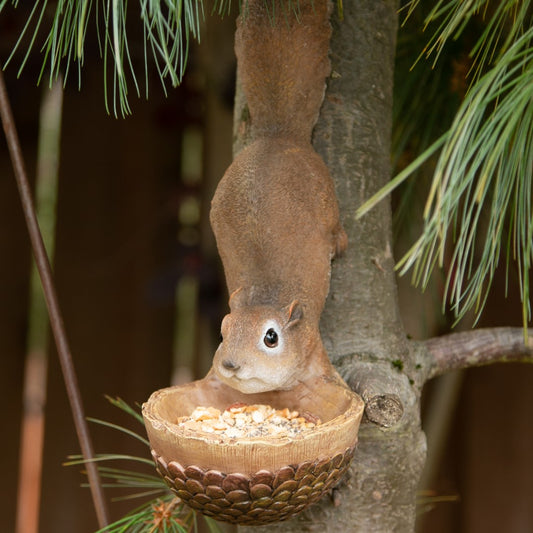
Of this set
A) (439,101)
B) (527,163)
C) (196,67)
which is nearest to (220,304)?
(196,67)

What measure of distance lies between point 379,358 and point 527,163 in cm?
24

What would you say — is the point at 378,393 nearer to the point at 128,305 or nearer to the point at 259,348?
the point at 259,348

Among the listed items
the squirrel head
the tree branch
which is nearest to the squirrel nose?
the squirrel head

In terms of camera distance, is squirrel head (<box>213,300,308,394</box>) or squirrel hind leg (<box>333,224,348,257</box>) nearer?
squirrel head (<box>213,300,308,394</box>)

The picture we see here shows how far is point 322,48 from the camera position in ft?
2.19

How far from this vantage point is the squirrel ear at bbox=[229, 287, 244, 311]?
587 mm

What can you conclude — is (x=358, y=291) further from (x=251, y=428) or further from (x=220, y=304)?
(x=220, y=304)

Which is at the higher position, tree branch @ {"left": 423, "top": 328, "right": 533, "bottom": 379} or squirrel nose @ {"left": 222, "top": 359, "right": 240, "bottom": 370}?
squirrel nose @ {"left": 222, "top": 359, "right": 240, "bottom": 370}

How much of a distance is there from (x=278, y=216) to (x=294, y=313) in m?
0.09

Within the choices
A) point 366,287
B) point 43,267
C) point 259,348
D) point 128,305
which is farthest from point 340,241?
point 128,305

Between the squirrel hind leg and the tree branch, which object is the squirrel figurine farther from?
the tree branch

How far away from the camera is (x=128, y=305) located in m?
1.53

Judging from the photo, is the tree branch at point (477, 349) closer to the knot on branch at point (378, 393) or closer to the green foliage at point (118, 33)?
the knot on branch at point (378, 393)

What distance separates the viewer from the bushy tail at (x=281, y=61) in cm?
64
